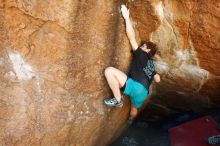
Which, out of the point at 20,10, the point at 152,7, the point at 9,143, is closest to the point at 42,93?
the point at 9,143

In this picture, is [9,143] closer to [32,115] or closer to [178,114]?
[32,115]

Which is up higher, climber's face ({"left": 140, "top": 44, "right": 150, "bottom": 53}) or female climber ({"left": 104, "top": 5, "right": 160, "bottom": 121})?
climber's face ({"left": 140, "top": 44, "right": 150, "bottom": 53})

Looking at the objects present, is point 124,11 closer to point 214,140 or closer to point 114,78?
point 114,78

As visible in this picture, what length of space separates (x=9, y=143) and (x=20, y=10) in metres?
1.51

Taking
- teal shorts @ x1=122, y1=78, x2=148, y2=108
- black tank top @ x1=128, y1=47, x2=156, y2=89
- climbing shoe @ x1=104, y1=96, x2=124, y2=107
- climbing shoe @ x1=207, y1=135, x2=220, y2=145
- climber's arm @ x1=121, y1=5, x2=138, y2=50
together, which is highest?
climber's arm @ x1=121, y1=5, x2=138, y2=50

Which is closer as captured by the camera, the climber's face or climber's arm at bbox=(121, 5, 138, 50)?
climber's arm at bbox=(121, 5, 138, 50)

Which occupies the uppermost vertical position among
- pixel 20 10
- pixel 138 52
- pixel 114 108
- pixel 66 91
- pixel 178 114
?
pixel 20 10

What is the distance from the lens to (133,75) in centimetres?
477

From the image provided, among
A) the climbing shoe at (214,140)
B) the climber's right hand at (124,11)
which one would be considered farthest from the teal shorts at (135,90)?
the climbing shoe at (214,140)

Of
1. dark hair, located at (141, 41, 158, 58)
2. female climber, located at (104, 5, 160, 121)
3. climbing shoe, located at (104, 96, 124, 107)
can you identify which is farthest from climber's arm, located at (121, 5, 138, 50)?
climbing shoe, located at (104, 96, 124, 107)

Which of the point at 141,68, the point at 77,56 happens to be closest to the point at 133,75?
the point at 141,68

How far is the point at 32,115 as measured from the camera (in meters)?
4.45

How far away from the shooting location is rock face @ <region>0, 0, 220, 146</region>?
14.0 feet

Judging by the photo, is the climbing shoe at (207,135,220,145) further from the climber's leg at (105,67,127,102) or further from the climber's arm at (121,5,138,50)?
the climber's arm at (121,5,138,50)
